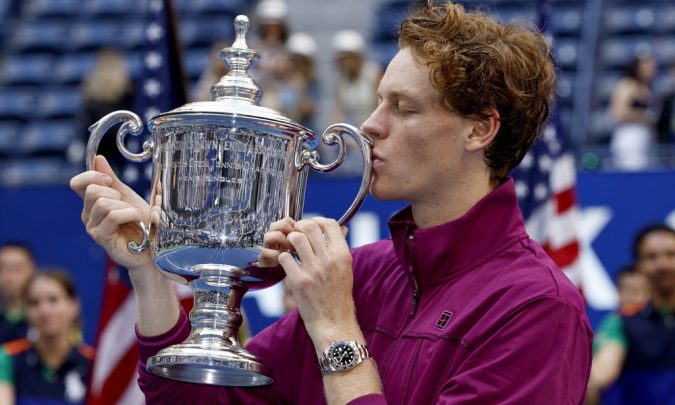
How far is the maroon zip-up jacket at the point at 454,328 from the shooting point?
6.45 feet

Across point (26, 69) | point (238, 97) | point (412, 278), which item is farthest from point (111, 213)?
point (26, 69)

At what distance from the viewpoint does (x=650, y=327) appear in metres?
5.27

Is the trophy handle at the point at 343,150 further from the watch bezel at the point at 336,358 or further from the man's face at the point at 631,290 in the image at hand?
the man's face at the point at 631,290

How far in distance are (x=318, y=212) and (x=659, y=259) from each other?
6.06 ft

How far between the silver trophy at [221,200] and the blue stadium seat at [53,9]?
379 inches

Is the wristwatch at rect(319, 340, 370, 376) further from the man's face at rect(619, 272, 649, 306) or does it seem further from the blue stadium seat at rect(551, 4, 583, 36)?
the blue stadium seat at rect(551, 4, 583, 36)

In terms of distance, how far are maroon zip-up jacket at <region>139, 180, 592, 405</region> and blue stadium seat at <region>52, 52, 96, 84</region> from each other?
8.51 metres

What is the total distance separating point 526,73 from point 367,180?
0.32 m

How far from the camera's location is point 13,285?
637cm

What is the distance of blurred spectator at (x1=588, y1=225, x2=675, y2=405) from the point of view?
205 inches

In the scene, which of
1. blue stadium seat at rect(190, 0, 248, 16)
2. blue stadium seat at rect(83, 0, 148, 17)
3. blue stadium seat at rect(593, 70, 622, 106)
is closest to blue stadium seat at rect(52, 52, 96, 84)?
blue stadium seat at rect(83, 0, 148, 17)

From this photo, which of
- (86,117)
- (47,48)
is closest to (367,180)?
(86,117)

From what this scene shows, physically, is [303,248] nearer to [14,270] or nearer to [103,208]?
[103,208]

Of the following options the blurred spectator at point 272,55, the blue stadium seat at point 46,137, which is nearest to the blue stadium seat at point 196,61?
the blue stadium seat at point 46,137
